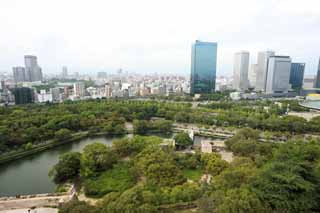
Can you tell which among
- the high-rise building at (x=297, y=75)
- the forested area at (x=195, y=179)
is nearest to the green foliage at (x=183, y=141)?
the forested area at (x=195, y=179)

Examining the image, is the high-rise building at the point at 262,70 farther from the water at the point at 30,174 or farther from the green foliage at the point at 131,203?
the green foliage at the point at 131,203

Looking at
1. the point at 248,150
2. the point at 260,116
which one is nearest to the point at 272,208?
the point at 248,150

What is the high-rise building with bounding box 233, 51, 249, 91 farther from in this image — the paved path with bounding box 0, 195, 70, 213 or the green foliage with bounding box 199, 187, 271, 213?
the paved path with bounding box 0, 195, 70, 213

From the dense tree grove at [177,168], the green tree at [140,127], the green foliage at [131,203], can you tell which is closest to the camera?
the green foliage at [131,203]

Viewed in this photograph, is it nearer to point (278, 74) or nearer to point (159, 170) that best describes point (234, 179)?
point (159, 170)

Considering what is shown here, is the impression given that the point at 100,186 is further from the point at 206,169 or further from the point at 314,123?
the point at 314,123

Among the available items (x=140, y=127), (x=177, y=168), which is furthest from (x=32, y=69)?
(x=177, y=168)
